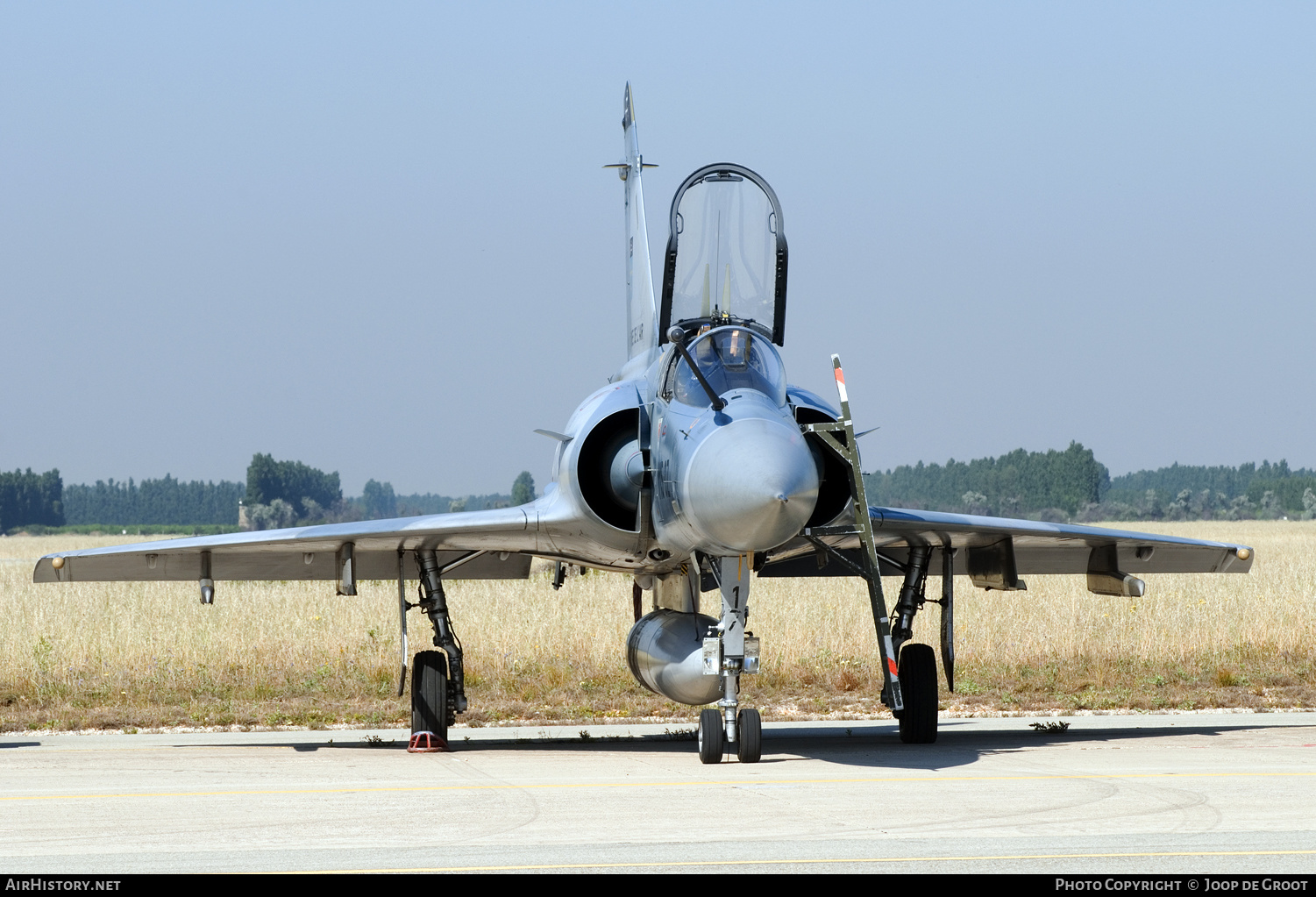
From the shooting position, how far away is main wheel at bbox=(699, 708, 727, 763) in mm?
9719

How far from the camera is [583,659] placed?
1753 cm

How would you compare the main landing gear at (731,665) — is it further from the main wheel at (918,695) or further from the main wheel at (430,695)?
the main wheel at (430,695)

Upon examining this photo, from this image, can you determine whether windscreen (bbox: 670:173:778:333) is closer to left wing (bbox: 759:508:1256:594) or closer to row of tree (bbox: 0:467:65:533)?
left wing (bbox: 759:508:1256:594)

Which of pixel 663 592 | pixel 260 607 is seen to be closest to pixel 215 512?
pixel 260 607

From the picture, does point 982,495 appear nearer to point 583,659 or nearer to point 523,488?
point 523,488

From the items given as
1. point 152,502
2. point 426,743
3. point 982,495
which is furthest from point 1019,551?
point 152,502

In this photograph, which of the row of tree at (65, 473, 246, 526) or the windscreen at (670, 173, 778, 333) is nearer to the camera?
the windscreen at (670, 173, 778, 333)

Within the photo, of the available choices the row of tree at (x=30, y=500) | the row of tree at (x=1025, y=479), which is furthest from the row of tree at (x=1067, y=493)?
the row of tree at (x=30, y=500)

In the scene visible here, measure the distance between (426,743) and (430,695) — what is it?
40 cm

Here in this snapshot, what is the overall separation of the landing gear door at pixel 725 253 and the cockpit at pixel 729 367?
58 cm

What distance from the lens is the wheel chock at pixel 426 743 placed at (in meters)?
11.8

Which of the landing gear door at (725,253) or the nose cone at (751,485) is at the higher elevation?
the landing gear door at (725,253)

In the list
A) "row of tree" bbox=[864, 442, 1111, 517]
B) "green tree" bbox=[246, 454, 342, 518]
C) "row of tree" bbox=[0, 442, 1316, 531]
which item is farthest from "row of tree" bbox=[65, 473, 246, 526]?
"row of tree" bbox=[864, 442, 1111, 517]

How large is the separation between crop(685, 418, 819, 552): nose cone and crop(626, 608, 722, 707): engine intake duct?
1279 mm
